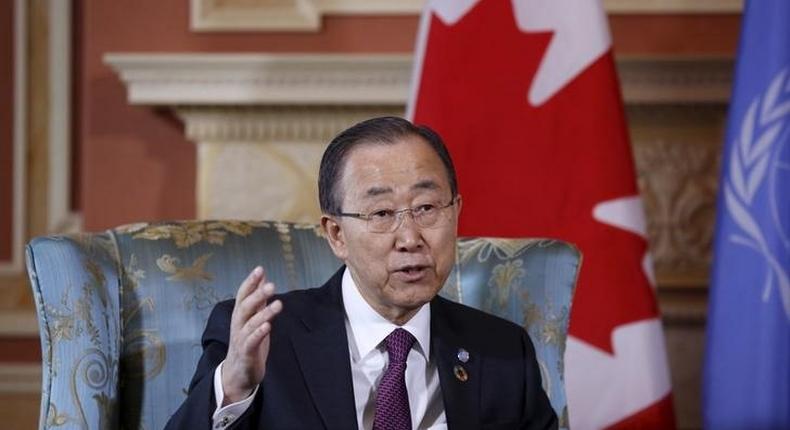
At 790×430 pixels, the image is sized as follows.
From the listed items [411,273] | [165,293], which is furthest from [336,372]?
[165,293]

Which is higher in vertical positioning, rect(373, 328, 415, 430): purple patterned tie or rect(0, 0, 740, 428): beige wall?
rect(0, 0, 740, 428): beige wall

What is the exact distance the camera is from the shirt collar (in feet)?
6.07

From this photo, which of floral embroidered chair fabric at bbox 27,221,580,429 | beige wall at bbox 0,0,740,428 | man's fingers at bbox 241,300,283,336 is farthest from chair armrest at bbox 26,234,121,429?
beige wall at bbox 0,0,740,428

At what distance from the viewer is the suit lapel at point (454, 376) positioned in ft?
5.95

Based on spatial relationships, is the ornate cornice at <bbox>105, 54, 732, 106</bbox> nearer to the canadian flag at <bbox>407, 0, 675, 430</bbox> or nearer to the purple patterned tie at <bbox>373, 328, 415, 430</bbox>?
the canadian flag at <bbox>407, 0, 675, 430</bbox>

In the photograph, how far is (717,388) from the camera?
2.76 metres

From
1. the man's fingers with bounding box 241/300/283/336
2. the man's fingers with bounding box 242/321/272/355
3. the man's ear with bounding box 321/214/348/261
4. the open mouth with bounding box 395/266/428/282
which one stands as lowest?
the man's fingers with bounding box 242/321/272/355

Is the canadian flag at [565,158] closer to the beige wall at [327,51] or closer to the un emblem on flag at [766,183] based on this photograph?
the un emblem on flag at [766,183]

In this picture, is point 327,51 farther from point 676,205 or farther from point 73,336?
point 73,336

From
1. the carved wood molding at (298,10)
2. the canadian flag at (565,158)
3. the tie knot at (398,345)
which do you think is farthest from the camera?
the carved wood molding at (298,10)

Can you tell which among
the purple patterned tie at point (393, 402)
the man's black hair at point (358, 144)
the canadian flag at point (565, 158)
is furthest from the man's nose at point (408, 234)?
the canadian flag at point (565, 158)

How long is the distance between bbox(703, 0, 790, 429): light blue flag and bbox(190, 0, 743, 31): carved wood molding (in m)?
0.52

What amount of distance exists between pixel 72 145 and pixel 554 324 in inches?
82.0

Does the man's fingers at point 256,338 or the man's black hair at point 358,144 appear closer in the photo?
the man's fingers at point 256,338
